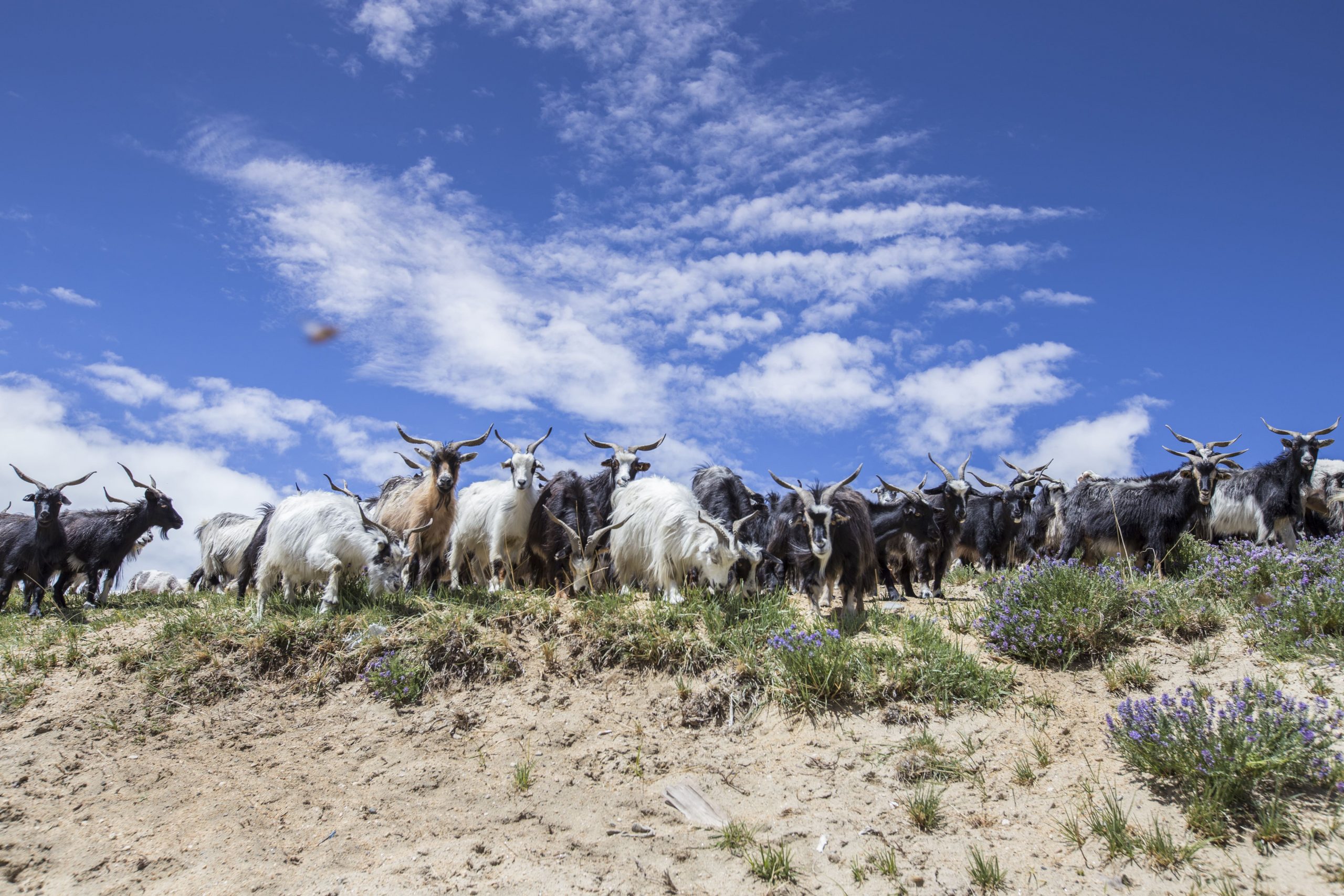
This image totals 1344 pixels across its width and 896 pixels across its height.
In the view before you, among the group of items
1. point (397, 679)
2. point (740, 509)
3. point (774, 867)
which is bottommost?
point (774, 867)

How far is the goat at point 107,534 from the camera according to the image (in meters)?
14.8

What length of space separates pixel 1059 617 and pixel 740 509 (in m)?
4.90

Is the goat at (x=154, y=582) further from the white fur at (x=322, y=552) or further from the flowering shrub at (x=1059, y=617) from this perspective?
the flowering shrub at (x=1059, y=617)

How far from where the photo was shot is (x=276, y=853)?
21.0ft

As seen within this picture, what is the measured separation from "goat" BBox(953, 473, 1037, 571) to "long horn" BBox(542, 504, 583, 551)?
743 cm

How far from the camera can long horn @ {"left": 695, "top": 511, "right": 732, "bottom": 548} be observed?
32.3 ft

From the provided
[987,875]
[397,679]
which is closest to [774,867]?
[987,875]

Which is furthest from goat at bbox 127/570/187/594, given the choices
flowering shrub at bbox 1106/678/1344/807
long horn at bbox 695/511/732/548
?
flowering shrub at bbox 1106/678/1344/807

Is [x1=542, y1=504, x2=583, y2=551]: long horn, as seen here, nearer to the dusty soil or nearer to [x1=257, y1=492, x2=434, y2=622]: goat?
[x1=257, y1=492, x2=434, y2=622]: goat

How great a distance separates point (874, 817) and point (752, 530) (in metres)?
6.11

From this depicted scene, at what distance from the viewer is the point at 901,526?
1212 cm

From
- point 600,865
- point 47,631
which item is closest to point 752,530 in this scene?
point 600,865

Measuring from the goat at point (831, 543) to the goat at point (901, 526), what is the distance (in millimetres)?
1339

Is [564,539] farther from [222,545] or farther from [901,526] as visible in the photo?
[222,545]
